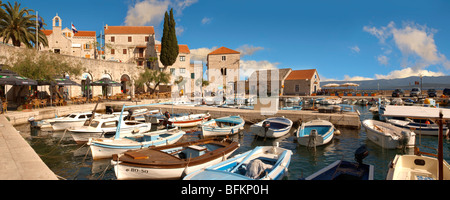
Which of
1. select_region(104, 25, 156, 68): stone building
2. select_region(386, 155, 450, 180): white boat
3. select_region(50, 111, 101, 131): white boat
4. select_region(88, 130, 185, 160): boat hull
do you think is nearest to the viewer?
select_region(386, 155, 450, 180): white boat

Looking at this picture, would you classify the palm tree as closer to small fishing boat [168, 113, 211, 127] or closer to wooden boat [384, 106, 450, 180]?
small fishing boat [168, 113, 211, 127]

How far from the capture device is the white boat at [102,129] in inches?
541

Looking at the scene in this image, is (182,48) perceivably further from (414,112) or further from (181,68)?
(414,112)

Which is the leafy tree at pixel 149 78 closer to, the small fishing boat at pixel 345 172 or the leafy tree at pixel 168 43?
the leafy tree at pixel 168 43

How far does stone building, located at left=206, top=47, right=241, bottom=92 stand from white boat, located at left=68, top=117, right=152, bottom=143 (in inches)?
1702

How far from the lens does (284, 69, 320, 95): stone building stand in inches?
2117

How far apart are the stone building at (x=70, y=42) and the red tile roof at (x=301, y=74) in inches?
1745

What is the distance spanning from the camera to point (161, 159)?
328 inches

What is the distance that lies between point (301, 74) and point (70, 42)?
5142cm

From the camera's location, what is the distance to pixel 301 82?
54.2 m

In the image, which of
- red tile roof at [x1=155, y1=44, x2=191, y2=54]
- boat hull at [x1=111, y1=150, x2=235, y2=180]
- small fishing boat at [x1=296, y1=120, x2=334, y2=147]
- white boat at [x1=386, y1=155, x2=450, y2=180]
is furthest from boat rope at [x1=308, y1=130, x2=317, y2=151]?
red tile roof at [x1=155, y1=44, x2=191, y2=54]
